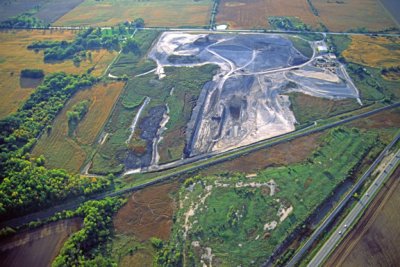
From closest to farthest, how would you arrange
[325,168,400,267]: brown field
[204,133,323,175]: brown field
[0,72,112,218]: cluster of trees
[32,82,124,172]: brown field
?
[325,168,400,267]: brown field, [0,72,112,218]: cluster of trees, [204,133,323,175]: brown field, [32,82,124,172]: brown field

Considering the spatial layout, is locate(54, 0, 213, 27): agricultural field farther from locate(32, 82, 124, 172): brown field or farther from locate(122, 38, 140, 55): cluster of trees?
locate(32, 82, 124, 172): brown field

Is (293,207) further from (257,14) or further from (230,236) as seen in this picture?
(257,14)

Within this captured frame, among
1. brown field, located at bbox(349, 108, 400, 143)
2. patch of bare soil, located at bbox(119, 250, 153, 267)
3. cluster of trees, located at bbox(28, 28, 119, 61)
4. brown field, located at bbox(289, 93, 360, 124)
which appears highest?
cluster of trees, located at bbox(28, 28, 119, 61)

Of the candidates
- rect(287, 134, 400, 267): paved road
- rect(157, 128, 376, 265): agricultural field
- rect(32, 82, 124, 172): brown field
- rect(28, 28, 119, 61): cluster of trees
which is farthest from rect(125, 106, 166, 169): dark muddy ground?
rect(28, 28, 119, 61): cluster of trees

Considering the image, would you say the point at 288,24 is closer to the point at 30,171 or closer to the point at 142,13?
the point at 142,13

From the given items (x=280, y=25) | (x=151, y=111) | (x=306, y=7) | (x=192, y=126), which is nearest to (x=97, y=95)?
(x=151, y=111)

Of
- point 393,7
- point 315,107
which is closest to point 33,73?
point 315,107

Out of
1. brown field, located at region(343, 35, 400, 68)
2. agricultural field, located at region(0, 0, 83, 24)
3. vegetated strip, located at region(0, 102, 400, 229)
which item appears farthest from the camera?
agricultural field, located at region(0, 0, 83, 24)
